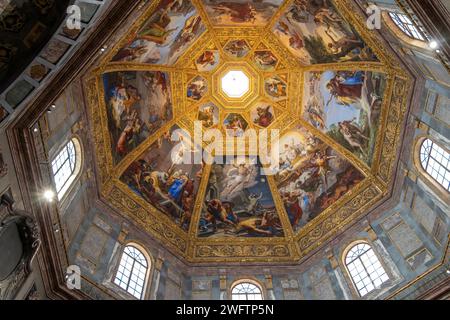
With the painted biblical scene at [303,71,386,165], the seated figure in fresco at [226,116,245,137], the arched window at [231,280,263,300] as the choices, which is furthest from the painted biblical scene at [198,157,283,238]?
the painted biblical scene at [303,71,386,165]

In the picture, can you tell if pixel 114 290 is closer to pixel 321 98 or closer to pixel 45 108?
pixel 45 108

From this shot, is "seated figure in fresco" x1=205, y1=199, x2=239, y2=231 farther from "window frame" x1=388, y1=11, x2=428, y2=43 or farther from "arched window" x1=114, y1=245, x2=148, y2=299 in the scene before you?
"window frame" x1=388, y1=11, x2=428, y2=43

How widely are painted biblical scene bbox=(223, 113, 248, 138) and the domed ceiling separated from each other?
0.20ft

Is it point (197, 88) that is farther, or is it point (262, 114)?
point (262, 114)

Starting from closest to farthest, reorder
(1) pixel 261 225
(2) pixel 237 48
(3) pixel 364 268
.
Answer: (3) pixel 364 268, (1) pixel 261 225, (2) pixel 237 48

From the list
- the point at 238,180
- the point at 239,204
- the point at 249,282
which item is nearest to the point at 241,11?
the point at 238,180

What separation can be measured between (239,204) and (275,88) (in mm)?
6002

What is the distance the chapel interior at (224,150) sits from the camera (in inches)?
442

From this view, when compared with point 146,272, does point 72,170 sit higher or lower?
higher

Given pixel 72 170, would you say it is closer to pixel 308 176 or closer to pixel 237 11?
pixel 237 11

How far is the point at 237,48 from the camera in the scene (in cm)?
2164

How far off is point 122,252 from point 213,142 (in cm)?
822

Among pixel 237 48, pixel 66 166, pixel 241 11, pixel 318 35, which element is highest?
pixel 237 48
